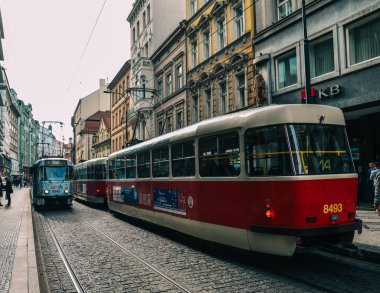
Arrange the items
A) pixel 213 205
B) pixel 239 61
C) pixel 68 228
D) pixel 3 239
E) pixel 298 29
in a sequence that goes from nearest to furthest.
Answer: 1. pixel 213 205
2. pixel 3 239
3. pixel 68 228
4. pixel 298 29
5. pixel 239 61

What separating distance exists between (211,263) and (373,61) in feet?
31.6

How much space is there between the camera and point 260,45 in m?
19.3

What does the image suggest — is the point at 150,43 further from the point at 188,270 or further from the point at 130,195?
the point at 188,270

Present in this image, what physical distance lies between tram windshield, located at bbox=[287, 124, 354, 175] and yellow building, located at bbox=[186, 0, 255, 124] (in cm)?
1246

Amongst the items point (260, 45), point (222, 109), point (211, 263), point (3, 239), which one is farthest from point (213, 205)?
point (222, 109)

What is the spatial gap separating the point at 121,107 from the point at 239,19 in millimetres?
29045

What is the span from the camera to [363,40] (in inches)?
569

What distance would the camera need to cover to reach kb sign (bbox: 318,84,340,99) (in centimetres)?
1503

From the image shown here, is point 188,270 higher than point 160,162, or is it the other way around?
point 160,162

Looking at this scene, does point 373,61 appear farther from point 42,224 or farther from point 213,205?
point 42,224

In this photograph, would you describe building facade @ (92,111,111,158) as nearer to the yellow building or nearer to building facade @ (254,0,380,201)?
the yellow building

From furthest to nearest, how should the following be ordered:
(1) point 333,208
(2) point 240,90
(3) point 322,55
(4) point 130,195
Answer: (2) point 240,90
(3) point 322,55
(4) point 130,195
(1) point 333,208

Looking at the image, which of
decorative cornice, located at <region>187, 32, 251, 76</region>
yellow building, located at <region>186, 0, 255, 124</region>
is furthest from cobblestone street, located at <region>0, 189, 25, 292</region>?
decorative cornice, located at <region>187, 32, 251, 76</region>

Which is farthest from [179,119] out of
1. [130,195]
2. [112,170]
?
[130,195]
